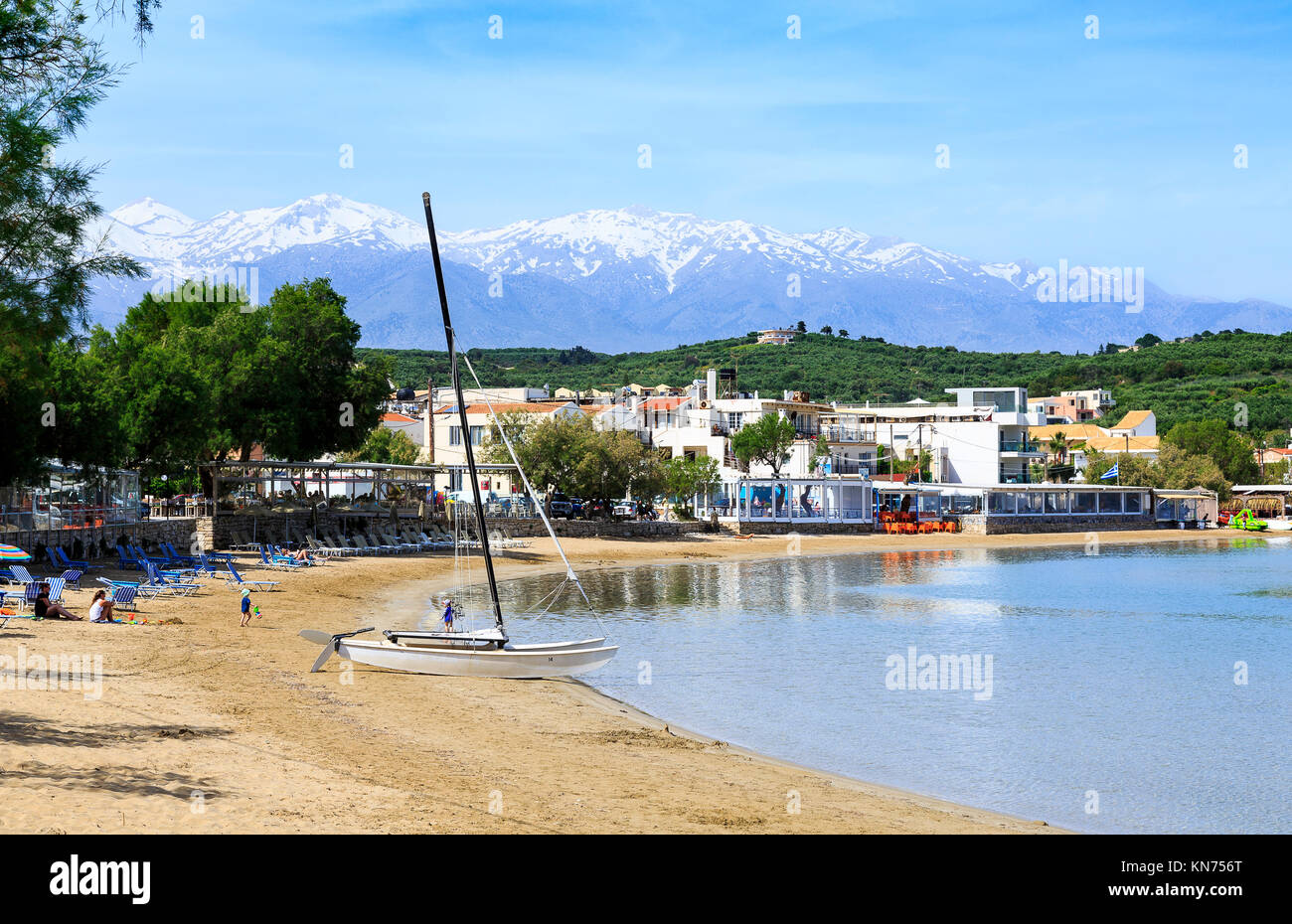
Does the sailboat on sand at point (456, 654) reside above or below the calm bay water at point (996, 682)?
above

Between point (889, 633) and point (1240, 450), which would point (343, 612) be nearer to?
point (889, 633)

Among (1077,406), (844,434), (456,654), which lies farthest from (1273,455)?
(456,654)

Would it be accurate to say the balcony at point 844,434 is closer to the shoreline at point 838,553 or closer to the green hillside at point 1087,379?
the shoreline at point 838,553

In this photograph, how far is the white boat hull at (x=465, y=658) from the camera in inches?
819

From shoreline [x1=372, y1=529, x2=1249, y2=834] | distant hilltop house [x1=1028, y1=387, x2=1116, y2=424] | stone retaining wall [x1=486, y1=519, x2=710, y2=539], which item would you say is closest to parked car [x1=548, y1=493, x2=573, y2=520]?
stone retaining wall [x1=486, y1=519, x2=710, y2=539]

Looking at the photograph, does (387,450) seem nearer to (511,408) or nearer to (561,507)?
(511,408)

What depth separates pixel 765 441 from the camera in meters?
82.2

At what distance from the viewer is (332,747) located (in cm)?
1389

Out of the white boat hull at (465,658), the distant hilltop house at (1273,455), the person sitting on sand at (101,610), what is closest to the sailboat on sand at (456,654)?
the white boat hull at (465,658)

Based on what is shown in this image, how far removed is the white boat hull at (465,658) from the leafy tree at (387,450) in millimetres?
54471

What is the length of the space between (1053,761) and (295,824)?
11939 millimetres

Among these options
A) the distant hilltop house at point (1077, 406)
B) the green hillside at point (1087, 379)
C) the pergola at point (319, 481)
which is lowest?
the pergola at point (319, 481)
